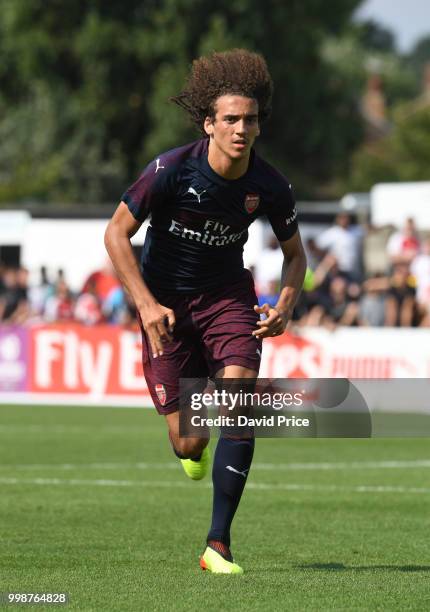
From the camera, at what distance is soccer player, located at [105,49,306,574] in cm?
719

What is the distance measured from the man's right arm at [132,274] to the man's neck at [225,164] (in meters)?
0.47

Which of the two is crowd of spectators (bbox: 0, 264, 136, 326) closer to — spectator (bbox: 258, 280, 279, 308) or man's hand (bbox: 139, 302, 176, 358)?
spectator (bbox: 258, 280, 279, 308)

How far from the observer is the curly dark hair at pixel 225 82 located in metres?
7.23

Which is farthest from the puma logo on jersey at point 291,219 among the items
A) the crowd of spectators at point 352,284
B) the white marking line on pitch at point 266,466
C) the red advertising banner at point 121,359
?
the red advertising banner at point 121,359

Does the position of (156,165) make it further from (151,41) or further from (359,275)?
(151,41)

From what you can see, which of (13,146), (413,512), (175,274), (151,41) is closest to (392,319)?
(413,512)

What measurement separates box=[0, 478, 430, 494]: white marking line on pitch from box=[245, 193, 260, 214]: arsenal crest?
4801 mm

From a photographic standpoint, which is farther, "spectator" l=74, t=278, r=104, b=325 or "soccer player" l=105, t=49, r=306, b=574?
"spectator" l=74, t=278, r=104, b=325

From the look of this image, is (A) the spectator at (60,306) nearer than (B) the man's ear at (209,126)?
No

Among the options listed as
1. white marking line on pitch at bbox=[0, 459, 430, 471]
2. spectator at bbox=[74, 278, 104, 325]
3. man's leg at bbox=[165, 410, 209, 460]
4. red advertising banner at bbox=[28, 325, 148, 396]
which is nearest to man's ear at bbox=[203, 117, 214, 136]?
man's leg at bbox=[165, 410, 209, 460]

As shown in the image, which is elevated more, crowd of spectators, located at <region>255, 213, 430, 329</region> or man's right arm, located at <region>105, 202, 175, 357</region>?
man's right arm, located at <region>105, 202, 175, 357</region>

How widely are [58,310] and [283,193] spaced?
706 inches

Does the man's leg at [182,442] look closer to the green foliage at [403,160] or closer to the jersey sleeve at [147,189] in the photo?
the jersey sleeve at [147,189]

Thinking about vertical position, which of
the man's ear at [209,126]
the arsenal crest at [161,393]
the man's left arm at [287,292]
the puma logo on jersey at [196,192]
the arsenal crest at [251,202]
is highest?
the man's ear at [209,126]
